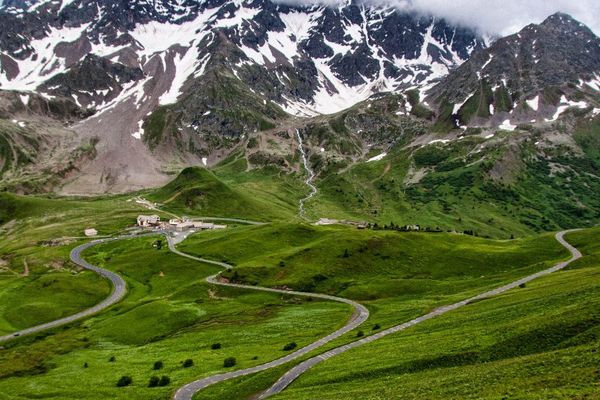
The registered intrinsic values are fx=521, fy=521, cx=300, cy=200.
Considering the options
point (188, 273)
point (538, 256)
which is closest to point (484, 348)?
point (538, 256)

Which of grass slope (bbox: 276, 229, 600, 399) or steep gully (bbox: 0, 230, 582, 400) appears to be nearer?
grass slope (bbox: 276, 229, 600, 399)

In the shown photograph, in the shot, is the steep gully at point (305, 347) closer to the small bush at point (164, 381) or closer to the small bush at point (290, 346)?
the small bush at point (290, 346)

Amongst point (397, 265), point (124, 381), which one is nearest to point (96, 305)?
point (124, 381)

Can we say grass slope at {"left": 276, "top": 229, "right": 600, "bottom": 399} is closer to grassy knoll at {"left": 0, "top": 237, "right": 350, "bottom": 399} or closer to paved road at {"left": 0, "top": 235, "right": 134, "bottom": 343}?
grassy knoll at {"left": 0, "top": 237, "right": 350, "bottom": 399}

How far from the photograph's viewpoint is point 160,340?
108 meters

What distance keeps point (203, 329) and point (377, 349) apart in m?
53.1

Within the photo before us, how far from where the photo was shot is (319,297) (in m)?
132

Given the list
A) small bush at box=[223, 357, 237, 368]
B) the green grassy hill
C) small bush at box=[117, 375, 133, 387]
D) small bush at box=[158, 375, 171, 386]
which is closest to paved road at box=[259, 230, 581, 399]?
the green grassy hill

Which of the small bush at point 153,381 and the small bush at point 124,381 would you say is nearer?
the small bush at point 153,381

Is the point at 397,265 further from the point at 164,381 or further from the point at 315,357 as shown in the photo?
the point at 164,381

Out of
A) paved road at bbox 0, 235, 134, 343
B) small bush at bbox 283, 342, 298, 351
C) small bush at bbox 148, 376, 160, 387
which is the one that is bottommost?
paved road at bbox 0, 235, 134, 343

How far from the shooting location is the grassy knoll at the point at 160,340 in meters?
75.4

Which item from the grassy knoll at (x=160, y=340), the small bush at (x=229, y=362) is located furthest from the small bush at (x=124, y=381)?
the small bush at (x=229, y=362)

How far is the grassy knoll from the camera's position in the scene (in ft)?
247
